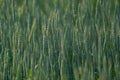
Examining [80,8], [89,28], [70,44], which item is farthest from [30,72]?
[80,8]

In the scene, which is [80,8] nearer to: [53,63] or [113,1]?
[113,1]

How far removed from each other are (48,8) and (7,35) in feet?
1.93

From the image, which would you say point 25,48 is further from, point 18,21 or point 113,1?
point 113,1

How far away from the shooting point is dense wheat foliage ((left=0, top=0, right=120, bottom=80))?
6.82 feet

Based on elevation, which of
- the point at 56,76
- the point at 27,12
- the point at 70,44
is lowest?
the point at 56,76

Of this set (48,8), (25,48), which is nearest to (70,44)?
(25,48)

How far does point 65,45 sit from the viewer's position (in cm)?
220

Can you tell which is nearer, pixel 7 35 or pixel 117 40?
pixel 117 40

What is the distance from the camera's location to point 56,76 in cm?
213

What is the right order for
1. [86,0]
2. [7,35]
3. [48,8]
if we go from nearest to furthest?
[7,35], [86,0], [48,8]

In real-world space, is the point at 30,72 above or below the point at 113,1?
below

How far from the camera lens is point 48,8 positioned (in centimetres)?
299

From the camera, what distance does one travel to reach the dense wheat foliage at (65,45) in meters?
2.08

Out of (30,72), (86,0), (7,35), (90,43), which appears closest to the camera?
(30,72)
